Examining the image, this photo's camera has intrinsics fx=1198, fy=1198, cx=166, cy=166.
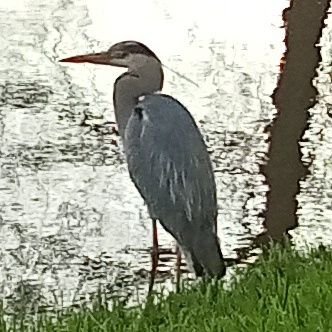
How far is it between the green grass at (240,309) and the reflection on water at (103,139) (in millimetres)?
491

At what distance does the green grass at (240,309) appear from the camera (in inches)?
104

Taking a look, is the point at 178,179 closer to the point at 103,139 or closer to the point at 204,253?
the point at 204,253

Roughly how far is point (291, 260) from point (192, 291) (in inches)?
12.4

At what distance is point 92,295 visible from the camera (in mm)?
3492

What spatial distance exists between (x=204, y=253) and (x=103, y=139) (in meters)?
1.52

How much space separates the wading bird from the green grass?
0.11 meters

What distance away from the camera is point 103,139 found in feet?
15.1

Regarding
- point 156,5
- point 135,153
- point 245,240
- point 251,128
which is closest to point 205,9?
point 156,5

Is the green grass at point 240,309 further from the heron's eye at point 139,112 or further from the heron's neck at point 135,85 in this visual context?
the heron's neck at point 135,85

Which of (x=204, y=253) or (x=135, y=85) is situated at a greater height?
(x=135, y=85)

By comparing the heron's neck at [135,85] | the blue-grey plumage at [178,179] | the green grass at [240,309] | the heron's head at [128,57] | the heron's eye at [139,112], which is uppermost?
the heron's head at [128,57]

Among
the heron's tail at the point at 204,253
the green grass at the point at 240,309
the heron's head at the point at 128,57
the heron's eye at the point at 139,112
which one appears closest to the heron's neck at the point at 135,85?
the heron's head at the point at 128,57

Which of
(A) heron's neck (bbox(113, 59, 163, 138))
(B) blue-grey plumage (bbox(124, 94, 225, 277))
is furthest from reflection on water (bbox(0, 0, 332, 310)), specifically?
(A) heron's neck (bbox(113, 59, 163, 138))

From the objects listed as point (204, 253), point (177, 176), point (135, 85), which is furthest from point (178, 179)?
point (135, 85)
